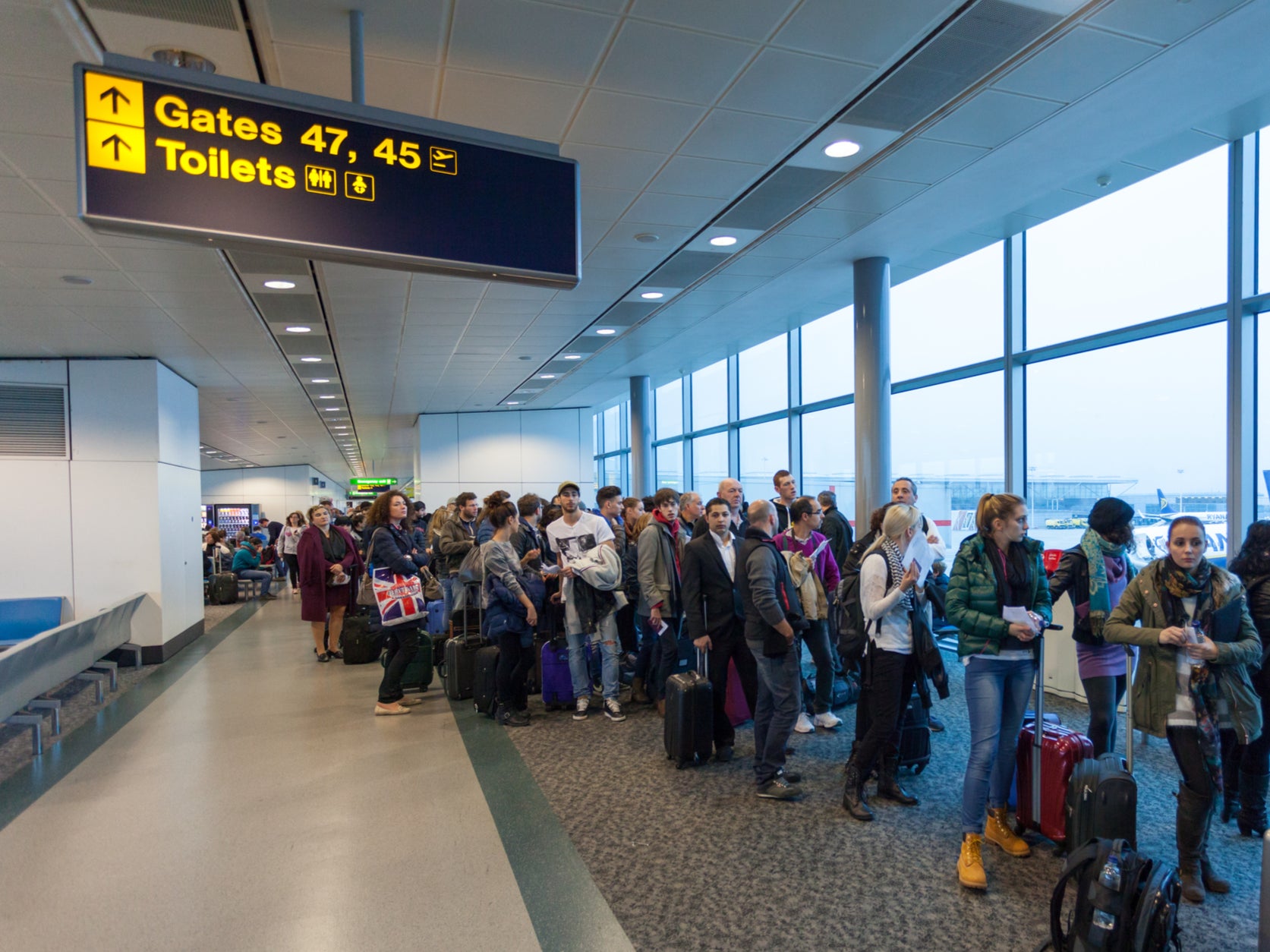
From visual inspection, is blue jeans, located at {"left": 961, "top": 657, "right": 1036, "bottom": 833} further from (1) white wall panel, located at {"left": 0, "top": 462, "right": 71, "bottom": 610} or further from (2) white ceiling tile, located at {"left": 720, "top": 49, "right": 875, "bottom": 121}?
(1) white wall panel, located at {"left": 0, "top": 462, "right": 71, "bottom": 610}

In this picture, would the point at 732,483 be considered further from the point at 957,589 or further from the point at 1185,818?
the point at 1185,818

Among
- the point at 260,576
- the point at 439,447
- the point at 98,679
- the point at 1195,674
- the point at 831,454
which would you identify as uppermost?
the point at 439,447

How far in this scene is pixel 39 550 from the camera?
8367 millimetres

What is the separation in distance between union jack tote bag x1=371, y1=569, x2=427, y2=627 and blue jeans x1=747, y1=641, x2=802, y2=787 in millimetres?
2940

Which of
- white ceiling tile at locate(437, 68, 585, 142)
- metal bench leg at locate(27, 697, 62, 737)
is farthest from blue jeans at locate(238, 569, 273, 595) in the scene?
white ceiling tile at locate(437, 68, 585, 142)

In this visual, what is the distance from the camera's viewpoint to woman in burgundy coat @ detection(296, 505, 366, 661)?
8.52 m

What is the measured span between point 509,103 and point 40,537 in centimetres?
791

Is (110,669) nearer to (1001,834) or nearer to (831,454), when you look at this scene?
(1001,834)

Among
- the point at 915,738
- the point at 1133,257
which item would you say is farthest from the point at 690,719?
the point at 1133,257

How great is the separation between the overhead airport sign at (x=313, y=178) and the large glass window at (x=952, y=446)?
5224 millimetres

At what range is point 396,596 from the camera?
5980mm

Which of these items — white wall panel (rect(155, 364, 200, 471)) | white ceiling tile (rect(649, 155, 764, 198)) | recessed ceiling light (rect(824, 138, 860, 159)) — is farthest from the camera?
white wall panel (rect(155, 364, 200, 471))

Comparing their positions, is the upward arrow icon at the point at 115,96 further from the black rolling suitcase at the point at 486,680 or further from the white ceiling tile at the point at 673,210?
the black rolling suitcase at the point at 486,680

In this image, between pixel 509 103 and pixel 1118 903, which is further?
pixel 509 103
